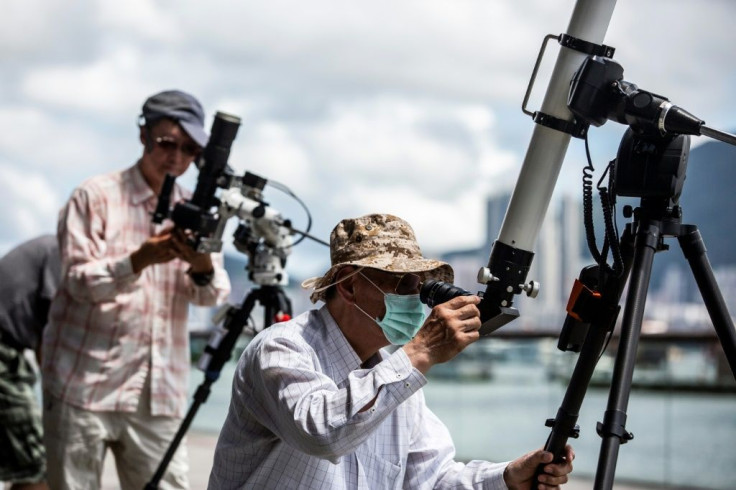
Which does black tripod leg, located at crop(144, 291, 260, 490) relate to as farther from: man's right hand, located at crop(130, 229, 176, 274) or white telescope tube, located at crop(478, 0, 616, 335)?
white telescope tube, located at crop(478, 0, 616, 335)

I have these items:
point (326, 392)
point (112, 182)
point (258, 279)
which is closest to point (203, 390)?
point (258, 279)

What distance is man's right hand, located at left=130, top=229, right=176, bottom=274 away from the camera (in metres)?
3.06

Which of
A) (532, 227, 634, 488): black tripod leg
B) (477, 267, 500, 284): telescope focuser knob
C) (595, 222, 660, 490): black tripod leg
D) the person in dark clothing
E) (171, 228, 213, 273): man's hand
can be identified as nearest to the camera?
(595, 222, 660, 490): black tripod leg

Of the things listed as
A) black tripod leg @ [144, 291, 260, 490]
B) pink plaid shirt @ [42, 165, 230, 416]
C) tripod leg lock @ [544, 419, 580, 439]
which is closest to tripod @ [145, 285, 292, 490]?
black tripod leg @ [144, 291, 260, 490]

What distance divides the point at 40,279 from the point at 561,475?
8.32 feet

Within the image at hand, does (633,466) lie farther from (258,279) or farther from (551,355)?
(258,279)

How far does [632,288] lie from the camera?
1847 mm

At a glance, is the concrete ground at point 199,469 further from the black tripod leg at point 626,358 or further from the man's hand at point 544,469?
the black tripod leg at point 626,358

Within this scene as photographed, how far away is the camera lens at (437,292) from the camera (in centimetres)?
191

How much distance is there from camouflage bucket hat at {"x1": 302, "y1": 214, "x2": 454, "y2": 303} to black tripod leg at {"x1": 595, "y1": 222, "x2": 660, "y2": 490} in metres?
0.40

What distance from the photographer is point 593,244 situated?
1.94m

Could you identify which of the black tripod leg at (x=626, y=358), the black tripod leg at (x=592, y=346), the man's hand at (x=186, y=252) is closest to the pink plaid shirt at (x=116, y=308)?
the man's hand at (x=186, y=252)

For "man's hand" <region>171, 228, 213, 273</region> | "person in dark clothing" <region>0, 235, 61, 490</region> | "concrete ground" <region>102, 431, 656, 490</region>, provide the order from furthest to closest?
1. "concrete ground" <region>102, 431, 656, 490</region>
2. "person in dark clothing" <region>0, 235, 61, 490</region>
3. "man's hand" <region>171, 228, 213, 273</region>

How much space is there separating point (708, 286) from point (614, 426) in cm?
33
